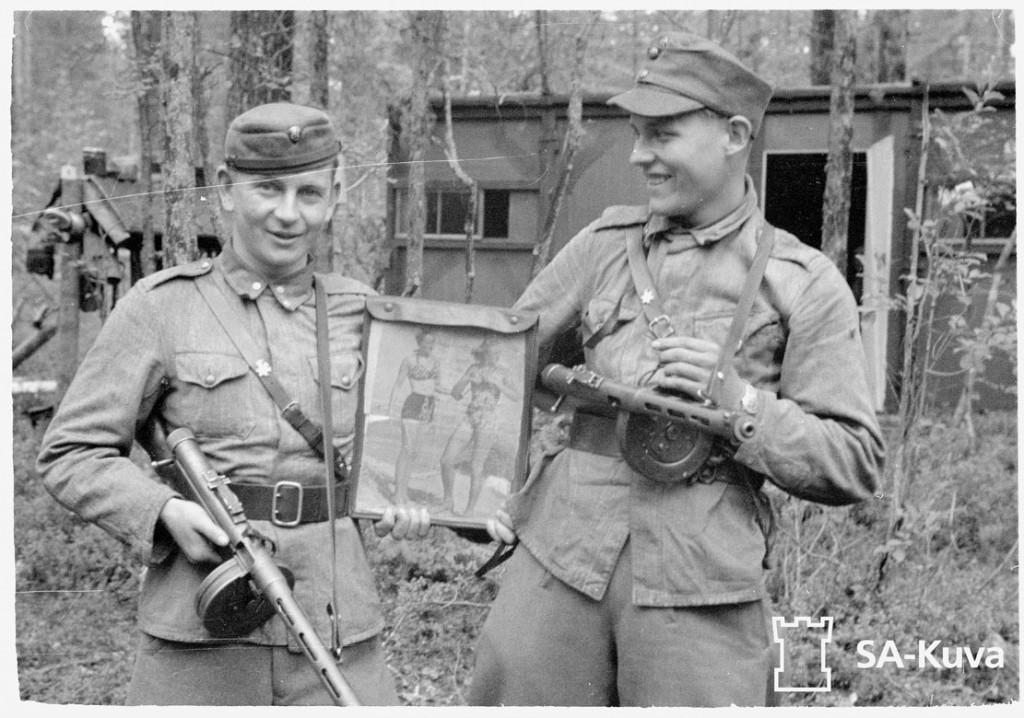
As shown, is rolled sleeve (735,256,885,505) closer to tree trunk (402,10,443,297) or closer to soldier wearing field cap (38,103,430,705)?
soldier wearing field cap (38,103,430,705)

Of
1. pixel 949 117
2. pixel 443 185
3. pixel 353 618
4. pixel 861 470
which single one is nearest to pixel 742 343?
pixel 861 470

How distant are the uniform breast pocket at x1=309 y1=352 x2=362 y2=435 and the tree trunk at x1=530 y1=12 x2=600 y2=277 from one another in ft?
3.60

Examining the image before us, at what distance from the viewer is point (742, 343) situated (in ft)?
9.59

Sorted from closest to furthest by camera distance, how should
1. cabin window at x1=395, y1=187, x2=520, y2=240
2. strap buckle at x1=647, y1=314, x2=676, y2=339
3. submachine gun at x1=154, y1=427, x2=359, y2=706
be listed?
submachine gun at x1=154, y1=427, x2=359, y2=706 < strap buckle at x1=647, y1=314, x2=676, y2=339 < cabin window at x1=395, y1=187, x2=520, y2=240

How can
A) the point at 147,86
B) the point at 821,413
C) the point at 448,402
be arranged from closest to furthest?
1. the point at 821,413
2. the point at 448,402
3. the point at 147,86

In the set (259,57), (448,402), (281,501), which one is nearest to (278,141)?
(448,402)

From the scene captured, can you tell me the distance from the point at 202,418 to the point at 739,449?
1.35 metres

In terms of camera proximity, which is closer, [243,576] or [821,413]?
[243,576]

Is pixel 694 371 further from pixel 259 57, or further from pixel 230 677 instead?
pixel 259 57

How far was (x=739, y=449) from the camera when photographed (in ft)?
9.29

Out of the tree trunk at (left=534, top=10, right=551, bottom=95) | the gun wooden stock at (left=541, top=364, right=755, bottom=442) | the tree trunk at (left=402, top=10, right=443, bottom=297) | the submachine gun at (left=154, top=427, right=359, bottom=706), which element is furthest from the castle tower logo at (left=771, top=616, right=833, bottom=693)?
the tree trunk at (left=534, top=10, right=551, bottom=95)

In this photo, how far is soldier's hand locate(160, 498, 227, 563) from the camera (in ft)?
9.32

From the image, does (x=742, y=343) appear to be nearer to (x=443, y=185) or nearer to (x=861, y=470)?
(x=861, y=470)

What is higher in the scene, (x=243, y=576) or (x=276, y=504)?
(x=276, y=504)
